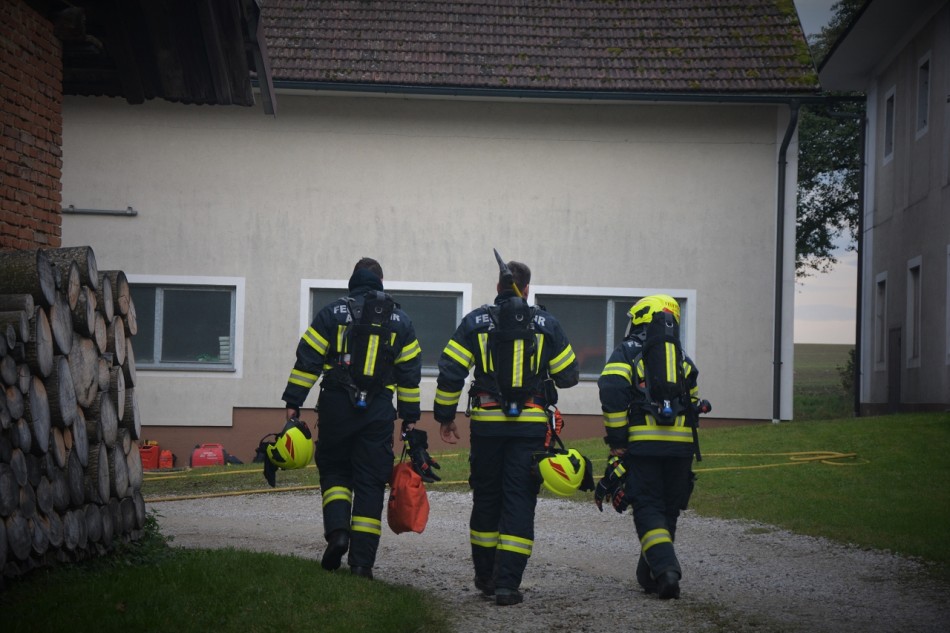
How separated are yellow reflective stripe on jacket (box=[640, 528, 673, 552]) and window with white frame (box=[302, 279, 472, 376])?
1107 cm

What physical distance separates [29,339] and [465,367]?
2779mm

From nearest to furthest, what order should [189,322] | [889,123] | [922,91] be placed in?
[189,322] → [922,91] → [889,123]

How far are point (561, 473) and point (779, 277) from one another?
12.1m

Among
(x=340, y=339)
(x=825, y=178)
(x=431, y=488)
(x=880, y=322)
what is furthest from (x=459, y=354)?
(x=825, y=178)

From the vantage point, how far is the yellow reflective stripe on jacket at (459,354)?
791 cm

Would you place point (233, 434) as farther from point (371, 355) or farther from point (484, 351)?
point (484, 351)

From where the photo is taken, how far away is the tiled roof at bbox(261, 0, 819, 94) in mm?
18469

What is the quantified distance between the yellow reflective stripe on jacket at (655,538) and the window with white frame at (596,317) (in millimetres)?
11172

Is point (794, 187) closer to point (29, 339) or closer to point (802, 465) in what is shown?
point (802, 465)

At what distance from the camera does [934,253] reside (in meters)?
20.8

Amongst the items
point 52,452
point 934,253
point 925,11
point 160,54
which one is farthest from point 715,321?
point 52,452

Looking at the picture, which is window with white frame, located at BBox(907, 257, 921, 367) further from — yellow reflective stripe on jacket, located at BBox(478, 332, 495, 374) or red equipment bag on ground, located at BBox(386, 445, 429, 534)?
red equipment bag on ground, located at BBox(386, 445, 429, 534)

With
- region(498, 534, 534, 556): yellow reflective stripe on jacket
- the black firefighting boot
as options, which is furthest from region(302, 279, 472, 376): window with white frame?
region(498, 534, 534, 556): yellow reflective stripe on jacket

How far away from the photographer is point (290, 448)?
7863 mm
